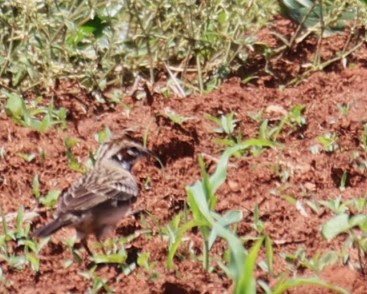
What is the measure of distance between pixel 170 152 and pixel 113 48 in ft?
4.85

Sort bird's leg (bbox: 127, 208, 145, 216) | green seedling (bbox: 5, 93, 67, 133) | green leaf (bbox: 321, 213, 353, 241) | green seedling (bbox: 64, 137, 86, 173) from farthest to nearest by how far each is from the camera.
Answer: green seedling (bbox: 5, 93, 67, 133)
green seedling (bbox: 64, 137, 86, 173)
bird's leg (bbox: 127, 208, 145, 216)
green leaf (bbox: 321, 213, 353, 241)

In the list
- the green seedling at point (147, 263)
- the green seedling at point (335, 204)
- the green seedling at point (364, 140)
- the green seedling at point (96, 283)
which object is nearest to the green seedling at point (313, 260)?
the green seedling at point (335, 204)

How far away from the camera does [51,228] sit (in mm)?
7676

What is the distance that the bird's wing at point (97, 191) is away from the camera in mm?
7930

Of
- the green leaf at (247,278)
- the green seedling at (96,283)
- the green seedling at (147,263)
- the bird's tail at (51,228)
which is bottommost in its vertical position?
the green seedling at (96,283)

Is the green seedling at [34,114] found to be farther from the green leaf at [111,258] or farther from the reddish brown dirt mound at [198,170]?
the green leaf at [111,258]

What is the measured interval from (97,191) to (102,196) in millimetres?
51

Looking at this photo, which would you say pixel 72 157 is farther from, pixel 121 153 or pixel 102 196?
pixel 102 196

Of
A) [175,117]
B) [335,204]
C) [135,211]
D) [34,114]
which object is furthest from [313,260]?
[34,114]

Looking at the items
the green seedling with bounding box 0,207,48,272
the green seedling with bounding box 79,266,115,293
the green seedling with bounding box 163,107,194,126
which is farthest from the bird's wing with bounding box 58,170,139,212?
the green seedling with bounding box 163,107,194,126

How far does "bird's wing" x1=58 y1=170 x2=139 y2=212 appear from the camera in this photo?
793cm

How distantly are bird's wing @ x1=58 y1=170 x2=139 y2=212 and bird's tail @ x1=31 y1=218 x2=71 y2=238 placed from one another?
0.12m

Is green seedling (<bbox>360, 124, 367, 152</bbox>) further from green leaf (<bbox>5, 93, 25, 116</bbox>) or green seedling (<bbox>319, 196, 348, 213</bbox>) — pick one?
green leaf (<bbox>5, 93, 25, 116</bbox>)

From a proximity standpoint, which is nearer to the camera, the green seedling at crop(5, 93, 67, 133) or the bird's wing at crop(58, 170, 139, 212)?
the bird's wing at crop(58, 170, 139, 212)
